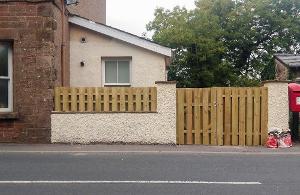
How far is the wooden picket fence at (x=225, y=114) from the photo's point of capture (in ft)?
43.8

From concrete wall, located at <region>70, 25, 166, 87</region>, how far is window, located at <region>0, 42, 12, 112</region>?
3.02 meters

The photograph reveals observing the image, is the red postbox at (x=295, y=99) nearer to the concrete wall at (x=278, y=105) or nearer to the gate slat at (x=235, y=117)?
the concrete wall at (x=278, y=105)

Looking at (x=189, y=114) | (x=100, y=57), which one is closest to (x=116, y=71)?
(x=100, y=57)

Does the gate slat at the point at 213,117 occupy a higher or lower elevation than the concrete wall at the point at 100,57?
lower

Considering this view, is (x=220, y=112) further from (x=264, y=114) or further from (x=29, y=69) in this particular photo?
(x=29, y=69)

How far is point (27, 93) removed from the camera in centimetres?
1337

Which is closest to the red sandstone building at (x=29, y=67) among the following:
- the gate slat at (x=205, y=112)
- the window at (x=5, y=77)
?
the window at (x=5, y=77)

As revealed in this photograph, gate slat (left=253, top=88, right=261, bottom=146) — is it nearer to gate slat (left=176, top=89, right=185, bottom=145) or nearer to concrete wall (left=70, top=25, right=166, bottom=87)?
gate slat (left=176, top=89, right=185, bottom=145)

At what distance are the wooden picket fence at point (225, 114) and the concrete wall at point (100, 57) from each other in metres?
3.15

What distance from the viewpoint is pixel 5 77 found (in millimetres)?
13648

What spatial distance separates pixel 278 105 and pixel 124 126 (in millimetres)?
4404

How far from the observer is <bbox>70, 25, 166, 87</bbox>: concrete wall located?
16.2 m

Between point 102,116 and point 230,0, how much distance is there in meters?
32.4

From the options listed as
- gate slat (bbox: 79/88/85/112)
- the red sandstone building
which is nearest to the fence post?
gate slat (bbox: 79/88/85/112)
